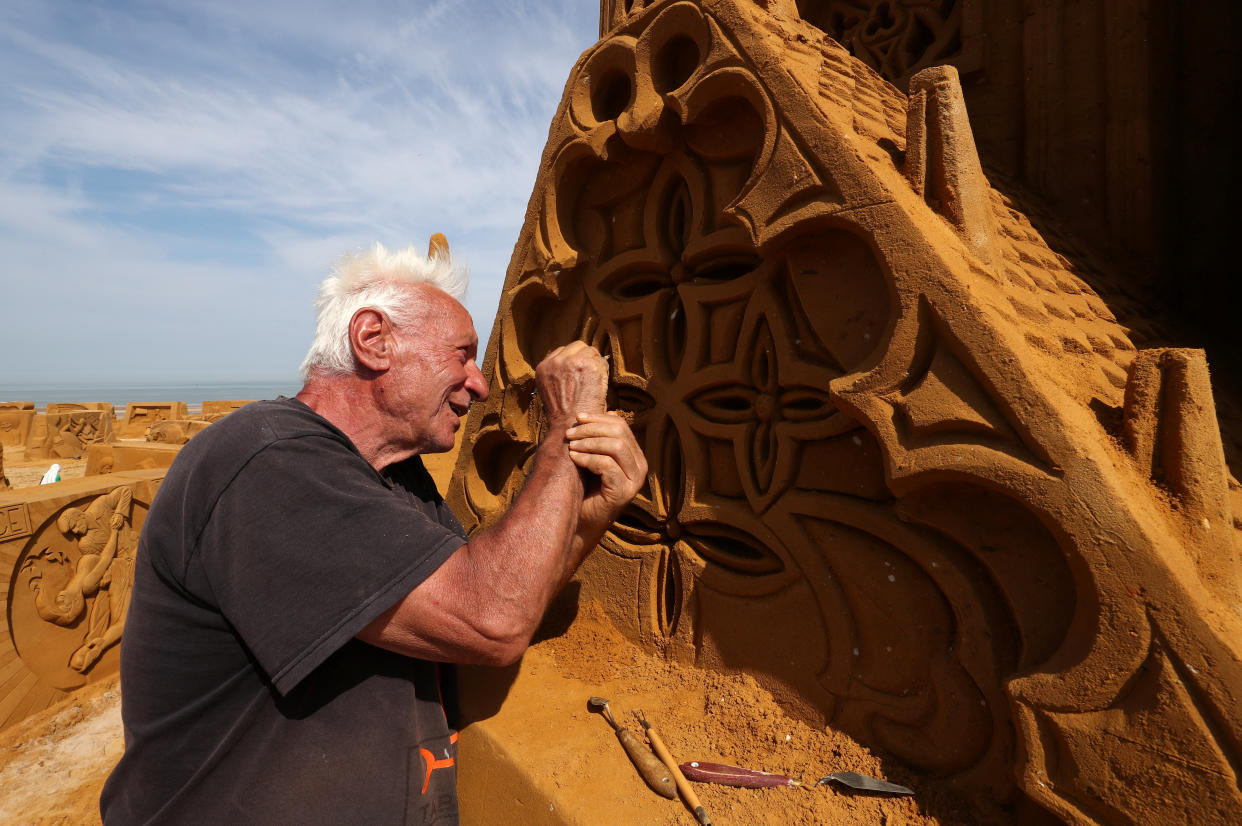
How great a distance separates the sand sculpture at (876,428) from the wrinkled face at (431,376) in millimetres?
757

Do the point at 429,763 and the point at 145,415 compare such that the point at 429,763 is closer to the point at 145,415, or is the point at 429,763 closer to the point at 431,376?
the point at 431,376

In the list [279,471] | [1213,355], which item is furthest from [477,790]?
[1213,355]

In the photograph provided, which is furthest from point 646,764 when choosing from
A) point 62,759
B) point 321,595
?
point 62,759

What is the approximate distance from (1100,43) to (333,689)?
3.63 meters

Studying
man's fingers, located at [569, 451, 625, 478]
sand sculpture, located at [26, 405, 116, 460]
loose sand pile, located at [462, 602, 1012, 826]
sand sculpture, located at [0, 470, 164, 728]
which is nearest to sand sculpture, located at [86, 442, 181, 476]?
sand sculpture, located at [0, 470, 164, 728]

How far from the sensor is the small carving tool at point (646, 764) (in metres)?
1.58

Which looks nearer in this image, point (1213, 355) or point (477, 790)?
point (477, 790)

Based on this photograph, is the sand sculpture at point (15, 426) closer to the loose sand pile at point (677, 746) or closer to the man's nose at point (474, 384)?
the loose sand pile at point (677, 746)

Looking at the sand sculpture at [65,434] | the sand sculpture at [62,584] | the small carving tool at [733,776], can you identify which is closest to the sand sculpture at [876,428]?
the small carving tool at [733,776]

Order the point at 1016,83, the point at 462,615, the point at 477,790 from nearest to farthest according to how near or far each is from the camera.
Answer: the point at 462,615, the point at 477,790, the point at 1016,83

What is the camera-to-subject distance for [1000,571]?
138cm

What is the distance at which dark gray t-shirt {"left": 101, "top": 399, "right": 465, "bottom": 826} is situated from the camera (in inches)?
44.5

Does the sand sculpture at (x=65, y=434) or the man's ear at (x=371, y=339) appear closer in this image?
the man's ear at (x=371, y=339)

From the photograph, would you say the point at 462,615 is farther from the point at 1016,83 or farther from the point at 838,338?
the point at 1016,83
